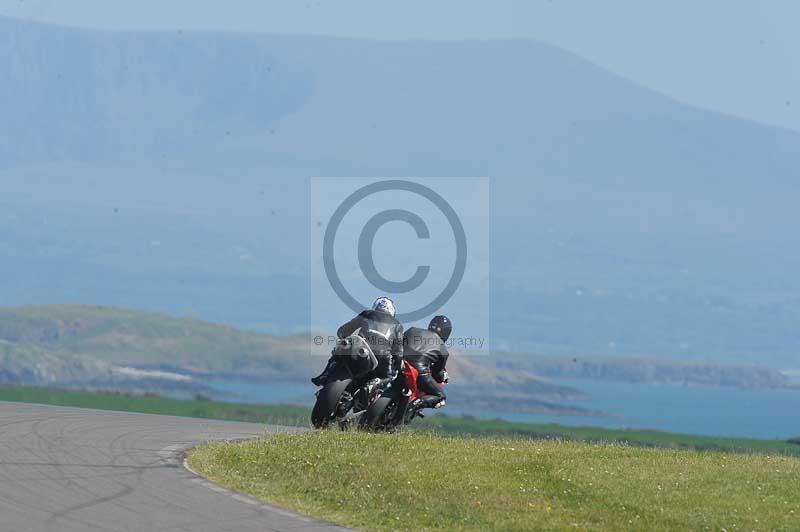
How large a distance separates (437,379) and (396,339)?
158 centimetres

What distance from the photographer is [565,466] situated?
73.5 ft

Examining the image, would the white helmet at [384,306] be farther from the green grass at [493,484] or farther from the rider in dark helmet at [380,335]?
the green grass at [493,484]

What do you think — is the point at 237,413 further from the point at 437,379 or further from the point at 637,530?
the point at 637,530

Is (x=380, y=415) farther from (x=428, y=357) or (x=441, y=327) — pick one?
(x=441, y=327)

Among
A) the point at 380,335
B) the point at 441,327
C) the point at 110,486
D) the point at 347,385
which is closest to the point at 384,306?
the point at 380,335

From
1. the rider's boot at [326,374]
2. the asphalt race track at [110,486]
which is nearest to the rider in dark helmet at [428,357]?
the rider's boot at [326,374]

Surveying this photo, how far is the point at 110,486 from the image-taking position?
19375mm

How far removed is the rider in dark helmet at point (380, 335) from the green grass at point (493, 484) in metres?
1.49

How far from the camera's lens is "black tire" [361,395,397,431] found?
2650 centimetres

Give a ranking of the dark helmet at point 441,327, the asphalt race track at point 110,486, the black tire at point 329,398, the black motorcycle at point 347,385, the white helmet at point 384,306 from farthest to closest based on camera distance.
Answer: the dark helmet at point 441,327 → the white helmet at point 384,306 → the black tire at point 329,398 → the black motorcycle at point 347,385 → the asphalt race track at point 110,486

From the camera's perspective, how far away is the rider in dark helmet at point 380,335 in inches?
1011

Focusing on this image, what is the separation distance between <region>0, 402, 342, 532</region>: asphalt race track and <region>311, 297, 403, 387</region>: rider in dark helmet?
246 cm

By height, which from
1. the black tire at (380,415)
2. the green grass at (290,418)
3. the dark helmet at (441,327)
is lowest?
the green grass at (290,418)

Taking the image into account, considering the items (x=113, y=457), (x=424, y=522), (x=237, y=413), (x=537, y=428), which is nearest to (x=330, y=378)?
(x=113, y=457)
